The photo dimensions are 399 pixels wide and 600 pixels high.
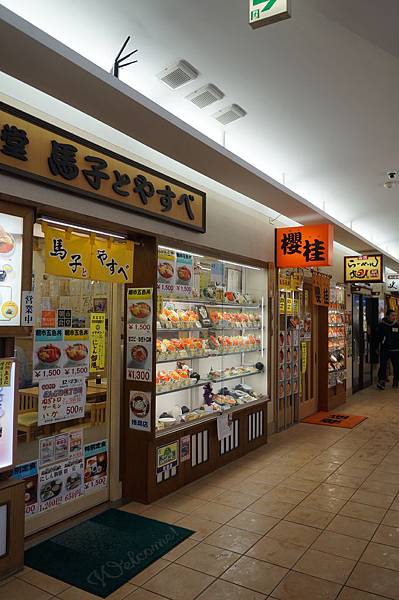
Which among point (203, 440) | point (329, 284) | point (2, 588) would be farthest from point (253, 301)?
point (2, 588)

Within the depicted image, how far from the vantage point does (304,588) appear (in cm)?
302

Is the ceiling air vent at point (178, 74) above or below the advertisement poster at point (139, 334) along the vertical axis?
above

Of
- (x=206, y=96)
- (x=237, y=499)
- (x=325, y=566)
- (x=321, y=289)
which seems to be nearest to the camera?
(x=325, y=566)

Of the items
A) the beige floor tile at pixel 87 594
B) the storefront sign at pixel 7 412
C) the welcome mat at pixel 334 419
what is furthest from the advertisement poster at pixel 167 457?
the welcome mat at pixel 334 419

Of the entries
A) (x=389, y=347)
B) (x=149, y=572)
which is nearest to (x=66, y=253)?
(x=149, y=572)

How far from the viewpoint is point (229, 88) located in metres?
3.80

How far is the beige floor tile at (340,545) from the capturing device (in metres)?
3.46

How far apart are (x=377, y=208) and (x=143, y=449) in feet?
19.1

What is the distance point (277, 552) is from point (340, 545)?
0.52m

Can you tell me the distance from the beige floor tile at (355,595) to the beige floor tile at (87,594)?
135 cm

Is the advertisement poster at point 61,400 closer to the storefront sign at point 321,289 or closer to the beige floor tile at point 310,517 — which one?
the beige floor tile at point 310,517

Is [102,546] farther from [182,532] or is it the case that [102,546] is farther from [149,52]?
[149,52]

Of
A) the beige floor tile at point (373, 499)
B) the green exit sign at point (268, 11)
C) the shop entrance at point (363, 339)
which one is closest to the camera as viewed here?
the green exit sign at point (268, 11)

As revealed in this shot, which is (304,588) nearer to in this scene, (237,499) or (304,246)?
(237,499)
